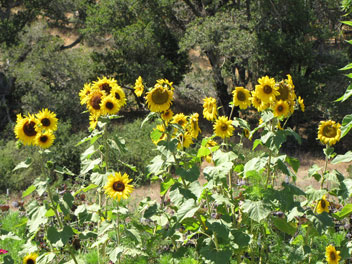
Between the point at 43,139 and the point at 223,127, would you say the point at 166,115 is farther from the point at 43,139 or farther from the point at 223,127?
the point at 43,139

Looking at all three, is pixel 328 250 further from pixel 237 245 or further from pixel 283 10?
pixel 283 10

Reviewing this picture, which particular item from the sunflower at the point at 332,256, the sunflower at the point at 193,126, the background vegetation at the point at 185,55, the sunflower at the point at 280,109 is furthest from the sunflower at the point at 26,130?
the background vegetation at the point at 185,55

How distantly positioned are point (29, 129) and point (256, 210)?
1518mm

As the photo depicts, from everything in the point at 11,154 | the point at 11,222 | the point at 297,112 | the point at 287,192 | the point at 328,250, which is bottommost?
the point at 297,112

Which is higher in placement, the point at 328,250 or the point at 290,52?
the point at 328,250

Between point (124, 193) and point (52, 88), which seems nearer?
point (124, 193)

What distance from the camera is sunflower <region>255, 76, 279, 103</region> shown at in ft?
8.64

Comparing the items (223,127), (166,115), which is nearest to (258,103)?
(223,127)

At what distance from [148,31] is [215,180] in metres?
12.4

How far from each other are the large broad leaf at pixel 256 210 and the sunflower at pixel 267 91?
66 cm

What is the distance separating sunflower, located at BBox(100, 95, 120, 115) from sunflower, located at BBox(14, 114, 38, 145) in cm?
44

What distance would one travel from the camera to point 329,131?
298 cm

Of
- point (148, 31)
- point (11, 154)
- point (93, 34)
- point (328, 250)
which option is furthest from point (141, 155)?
point (328, 250)

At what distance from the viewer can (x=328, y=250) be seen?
296 cm
